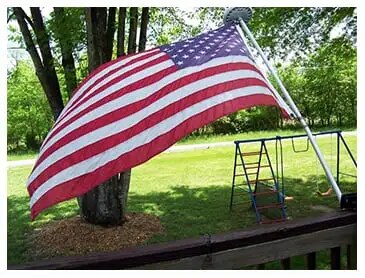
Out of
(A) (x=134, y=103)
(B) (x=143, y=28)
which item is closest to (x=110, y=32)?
(B) (x=143, y=28)

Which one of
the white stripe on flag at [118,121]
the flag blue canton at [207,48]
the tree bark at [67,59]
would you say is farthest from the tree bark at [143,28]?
the white stripe on flag at [118,121]

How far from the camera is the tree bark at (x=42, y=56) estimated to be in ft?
16.0

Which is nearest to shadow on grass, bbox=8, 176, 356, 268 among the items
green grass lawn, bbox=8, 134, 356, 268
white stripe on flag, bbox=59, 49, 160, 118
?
green grass lawn, bbox=8, 134, 356, 268

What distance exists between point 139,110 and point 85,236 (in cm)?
333

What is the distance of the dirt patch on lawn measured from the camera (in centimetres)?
456

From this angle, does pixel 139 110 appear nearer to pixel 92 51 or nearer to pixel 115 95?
pixel 115 95

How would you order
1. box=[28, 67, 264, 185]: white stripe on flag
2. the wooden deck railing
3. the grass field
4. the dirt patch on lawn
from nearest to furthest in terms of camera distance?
the wooden deck railing < box=[28, 67, 264, 185]: white stripe on flag < the dirt patch on lawn < the grass field

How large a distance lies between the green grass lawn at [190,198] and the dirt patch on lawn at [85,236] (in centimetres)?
14

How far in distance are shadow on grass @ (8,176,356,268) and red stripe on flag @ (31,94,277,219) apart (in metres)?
2.93

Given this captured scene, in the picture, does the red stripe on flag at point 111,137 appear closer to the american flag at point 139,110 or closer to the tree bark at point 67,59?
the american flag at point 139,110

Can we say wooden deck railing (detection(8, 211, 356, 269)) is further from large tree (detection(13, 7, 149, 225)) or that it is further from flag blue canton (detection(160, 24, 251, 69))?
large tree (detection(13, 7, 149, 225))

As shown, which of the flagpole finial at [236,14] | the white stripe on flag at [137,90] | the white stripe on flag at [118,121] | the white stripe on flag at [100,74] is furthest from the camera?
the flagpole finial at [236,14]

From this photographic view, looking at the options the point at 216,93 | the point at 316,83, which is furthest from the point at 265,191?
the point at 316,83
